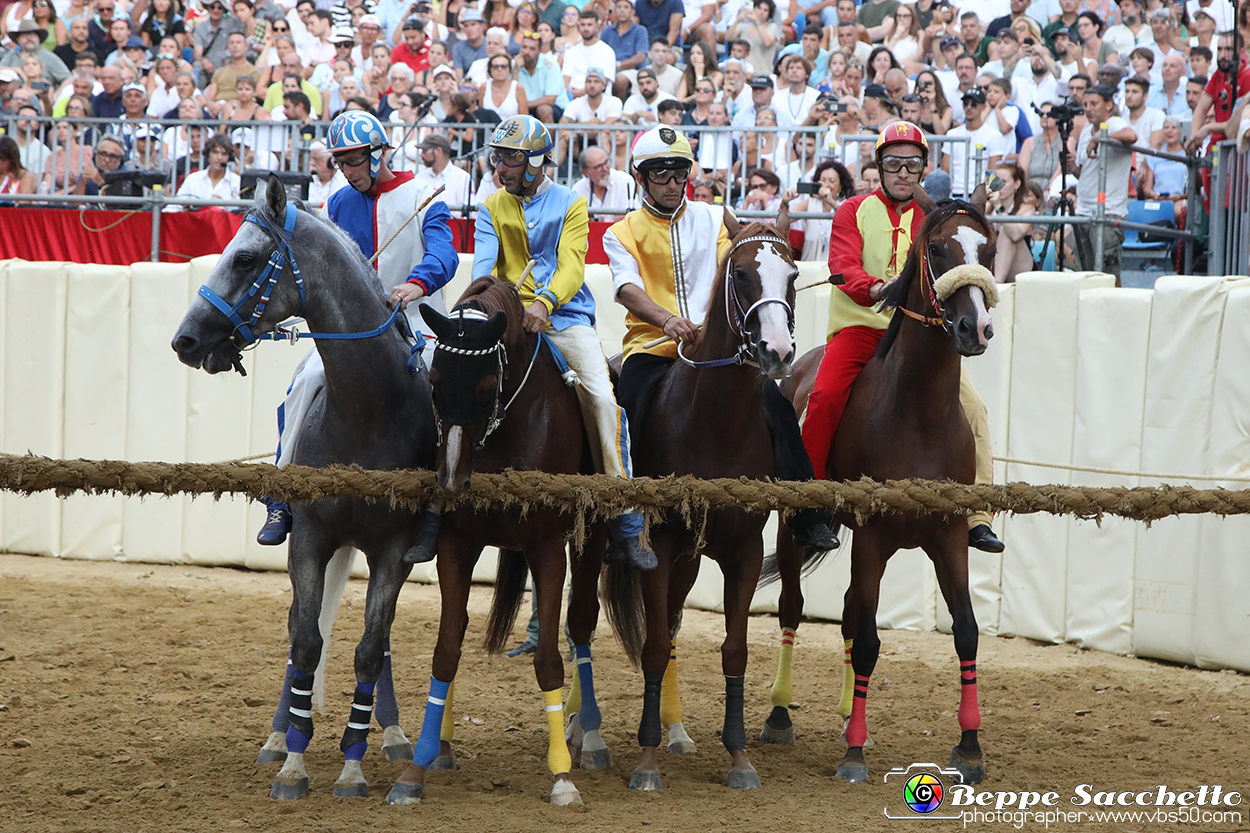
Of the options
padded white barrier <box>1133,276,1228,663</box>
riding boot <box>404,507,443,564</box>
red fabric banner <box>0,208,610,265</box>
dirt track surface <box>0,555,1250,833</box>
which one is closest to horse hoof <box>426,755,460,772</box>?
dirt track surface <box>0,555,1250,833</box>

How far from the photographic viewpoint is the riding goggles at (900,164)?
609 centimetres

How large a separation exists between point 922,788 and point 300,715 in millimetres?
2608

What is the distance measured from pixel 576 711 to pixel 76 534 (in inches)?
246

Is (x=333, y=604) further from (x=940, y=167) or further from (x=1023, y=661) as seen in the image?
(x=940, y=167)

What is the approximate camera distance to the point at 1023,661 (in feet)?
26.3

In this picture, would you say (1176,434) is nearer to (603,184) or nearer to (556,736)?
(556,736)

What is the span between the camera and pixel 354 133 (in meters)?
5.62

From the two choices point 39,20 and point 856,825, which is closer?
point 856,825

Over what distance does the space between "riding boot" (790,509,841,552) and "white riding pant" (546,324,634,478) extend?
83 centimetres

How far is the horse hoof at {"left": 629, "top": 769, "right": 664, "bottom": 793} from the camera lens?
5410mm

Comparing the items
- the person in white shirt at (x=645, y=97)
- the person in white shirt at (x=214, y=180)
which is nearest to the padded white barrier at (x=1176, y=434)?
the person in white shirt at (x=645, y=97)

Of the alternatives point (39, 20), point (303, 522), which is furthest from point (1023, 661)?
point (39, 20)

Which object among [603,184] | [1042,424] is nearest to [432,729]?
[1042,424]

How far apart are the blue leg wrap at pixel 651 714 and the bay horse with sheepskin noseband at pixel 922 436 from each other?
88cm
